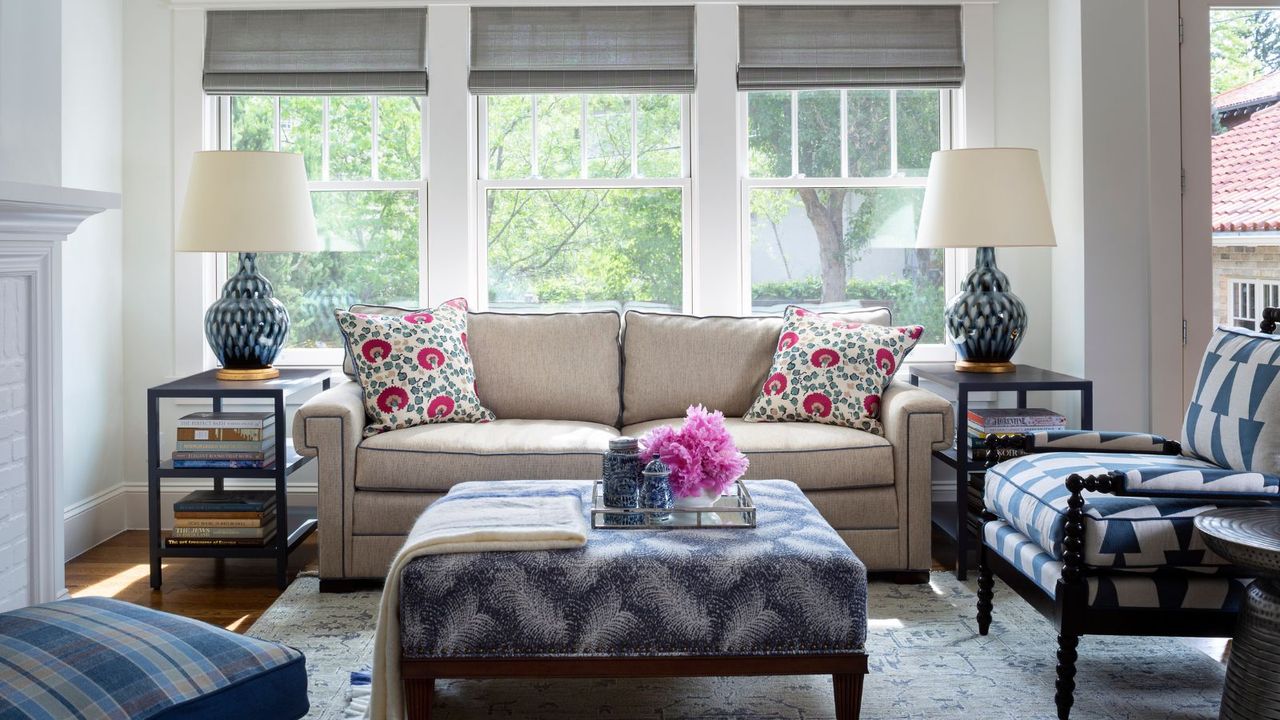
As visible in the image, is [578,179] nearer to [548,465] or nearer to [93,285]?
[548,465]

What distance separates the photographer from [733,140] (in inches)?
190

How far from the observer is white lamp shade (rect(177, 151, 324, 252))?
4074 mm

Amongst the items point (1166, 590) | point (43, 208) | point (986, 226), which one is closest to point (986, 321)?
point (986, 226)

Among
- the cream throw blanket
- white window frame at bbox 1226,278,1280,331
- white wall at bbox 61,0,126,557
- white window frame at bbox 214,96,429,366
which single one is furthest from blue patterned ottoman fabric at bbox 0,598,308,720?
white window frame at bbox 1226,278,1280,331

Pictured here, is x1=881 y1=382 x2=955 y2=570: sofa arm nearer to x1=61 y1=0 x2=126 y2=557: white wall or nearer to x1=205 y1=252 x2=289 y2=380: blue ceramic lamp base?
x1=205 y1=252 x2=289 y2=380: blue ceramic lamp base

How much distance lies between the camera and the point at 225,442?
397cm

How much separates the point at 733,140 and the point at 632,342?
3.44ft

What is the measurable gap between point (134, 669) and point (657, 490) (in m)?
1.37

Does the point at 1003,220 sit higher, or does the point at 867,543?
the point at 1003,220

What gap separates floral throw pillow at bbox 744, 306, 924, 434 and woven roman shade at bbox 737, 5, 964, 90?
1209 millimetres

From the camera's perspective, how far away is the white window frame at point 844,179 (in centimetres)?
488

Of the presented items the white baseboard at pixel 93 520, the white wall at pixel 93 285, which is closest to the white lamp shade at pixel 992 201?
the white wall at pixel 93 285

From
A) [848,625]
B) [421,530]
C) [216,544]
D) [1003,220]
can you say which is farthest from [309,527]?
[1003,220]

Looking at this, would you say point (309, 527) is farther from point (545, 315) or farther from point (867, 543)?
point (867, 543)
